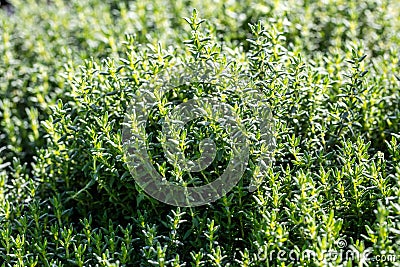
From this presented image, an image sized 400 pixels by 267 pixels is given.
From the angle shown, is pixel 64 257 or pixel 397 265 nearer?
pixel 397 265

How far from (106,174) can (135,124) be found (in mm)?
325

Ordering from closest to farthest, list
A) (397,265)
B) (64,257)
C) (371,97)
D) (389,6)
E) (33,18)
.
Result: (397,265) → (64,257) → (371,97) → (389,6) → (33,18)

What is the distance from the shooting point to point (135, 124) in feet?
8.47

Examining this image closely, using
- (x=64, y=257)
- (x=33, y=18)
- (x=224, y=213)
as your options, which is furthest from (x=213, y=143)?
(x=33, y=18)

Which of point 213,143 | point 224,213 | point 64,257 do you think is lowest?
point 64,257

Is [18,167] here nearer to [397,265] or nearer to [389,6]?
[397,265]

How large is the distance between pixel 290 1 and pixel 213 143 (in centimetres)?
207

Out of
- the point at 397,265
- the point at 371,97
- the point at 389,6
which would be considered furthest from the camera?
the point at 389,6

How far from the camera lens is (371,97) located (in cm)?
298

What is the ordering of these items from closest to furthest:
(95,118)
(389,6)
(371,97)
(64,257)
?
(64,257) → (95,118) → (371,97) → (389,6)

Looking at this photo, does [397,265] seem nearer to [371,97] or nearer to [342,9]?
[371,97]

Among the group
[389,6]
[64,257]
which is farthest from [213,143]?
[389,6]

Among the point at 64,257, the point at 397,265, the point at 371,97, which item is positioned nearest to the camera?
the point at 397,265

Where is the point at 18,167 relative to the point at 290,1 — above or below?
below
